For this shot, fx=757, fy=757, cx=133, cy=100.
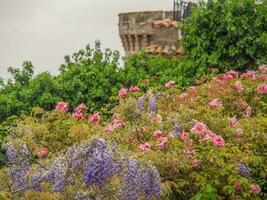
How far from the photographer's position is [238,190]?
270 inches

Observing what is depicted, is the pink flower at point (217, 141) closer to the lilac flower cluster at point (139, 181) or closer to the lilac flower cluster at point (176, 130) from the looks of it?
the lilac flower cluster at point (176, 130)

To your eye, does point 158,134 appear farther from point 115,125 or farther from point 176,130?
point 115,125

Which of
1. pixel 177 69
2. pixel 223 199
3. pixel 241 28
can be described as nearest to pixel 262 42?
pixel 241 28

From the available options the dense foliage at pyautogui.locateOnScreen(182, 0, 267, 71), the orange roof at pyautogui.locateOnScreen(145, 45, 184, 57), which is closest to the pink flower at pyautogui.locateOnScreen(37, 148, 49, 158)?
the dense foliage at pyautogui.locateOnScreen(182, 0, 267, 71)

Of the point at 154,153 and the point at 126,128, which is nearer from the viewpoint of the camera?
the point at 154,153

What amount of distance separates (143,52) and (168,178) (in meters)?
9.76

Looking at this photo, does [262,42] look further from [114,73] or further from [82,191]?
[82,191]

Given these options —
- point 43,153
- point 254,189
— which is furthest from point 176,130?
point 43,153

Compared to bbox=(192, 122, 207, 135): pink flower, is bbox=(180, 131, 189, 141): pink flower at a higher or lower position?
lower

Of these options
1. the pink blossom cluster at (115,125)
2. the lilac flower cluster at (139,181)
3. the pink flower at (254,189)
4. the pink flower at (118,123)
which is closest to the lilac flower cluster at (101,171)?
the lilac flower cluster at (139,181)

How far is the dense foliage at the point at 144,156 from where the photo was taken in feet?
18.8

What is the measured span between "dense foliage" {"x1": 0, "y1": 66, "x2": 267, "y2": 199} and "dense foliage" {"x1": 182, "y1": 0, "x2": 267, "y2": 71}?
526 cm

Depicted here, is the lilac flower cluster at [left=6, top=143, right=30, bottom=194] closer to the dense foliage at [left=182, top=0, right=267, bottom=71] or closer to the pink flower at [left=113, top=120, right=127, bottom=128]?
the pink flower at [left=113, top=120, right=127, bottom=128]

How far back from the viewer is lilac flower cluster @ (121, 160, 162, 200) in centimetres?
579
